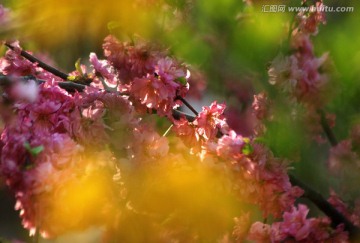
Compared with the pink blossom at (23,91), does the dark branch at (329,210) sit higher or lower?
lower

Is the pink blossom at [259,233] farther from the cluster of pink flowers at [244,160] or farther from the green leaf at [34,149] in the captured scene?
the green leaf at [34,149]

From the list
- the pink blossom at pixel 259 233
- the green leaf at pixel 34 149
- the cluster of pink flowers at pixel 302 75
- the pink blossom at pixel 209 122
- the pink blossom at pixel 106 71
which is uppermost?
the cluster of pink flowers at pixel 302 75

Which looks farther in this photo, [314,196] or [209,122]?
[314,196]

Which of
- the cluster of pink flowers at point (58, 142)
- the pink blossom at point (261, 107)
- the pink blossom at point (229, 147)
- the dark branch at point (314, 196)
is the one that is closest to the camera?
the cluster of pink flowers at point (58, 142)

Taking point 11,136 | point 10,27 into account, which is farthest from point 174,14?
point 10,27

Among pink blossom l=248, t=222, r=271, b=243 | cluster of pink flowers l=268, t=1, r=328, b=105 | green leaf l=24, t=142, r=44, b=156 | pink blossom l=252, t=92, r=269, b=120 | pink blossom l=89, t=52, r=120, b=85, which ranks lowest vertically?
pink blossom l=248, t=222, r=271, b=243

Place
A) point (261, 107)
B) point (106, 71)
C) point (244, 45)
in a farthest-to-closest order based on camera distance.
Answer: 1. point (244, 45)
2. point (261, 107)
3. point (106, 71)

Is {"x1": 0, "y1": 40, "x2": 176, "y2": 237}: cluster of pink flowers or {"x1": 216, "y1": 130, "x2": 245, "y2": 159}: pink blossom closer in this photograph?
{"x1": 0, "y1": 40, "x2": 176, "y2": 237}: cluster of pink flowers

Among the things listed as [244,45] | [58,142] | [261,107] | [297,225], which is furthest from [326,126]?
[58,142]

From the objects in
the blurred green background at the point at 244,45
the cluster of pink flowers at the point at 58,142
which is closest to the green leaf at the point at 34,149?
the cluster of pink flowers at the point at 58,142

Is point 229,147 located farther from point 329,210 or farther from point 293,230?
point 329,210

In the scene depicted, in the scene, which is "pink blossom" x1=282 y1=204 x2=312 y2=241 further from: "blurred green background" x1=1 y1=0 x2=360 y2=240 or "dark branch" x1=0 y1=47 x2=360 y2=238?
"blurred green background" x1=1 y1=0 x2=360 y2=240

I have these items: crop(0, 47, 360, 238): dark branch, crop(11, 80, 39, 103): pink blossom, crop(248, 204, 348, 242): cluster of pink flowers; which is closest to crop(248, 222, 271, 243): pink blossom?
crop(248, 204, 348, 242): cluster of pink flowers

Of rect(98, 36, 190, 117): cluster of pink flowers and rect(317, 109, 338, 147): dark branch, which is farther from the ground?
rect(98, 36, 190, 117): cluster of pink flowers
